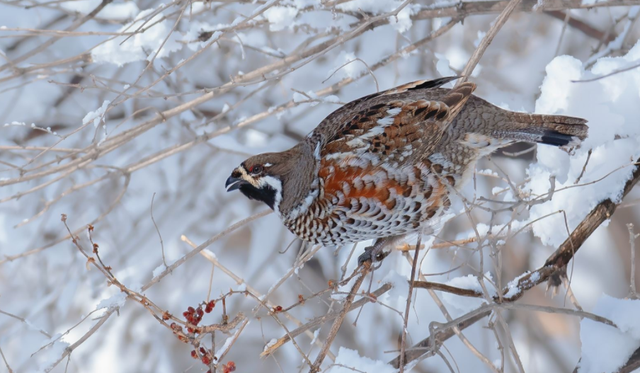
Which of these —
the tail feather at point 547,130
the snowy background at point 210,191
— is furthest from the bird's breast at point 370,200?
the snowy background at point 210,191

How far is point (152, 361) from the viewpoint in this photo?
6.67 meters

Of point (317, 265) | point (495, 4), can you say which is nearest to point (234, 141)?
point (317, 265)

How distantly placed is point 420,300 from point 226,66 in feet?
10.2

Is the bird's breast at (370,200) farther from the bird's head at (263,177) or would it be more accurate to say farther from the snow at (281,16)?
the snow at (281,16)

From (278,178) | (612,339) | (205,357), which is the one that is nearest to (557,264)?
(612,339)

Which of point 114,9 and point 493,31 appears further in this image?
point 114,9

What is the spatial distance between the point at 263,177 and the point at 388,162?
72 centimetres

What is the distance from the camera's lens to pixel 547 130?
3639mm

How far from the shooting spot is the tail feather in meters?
3.57

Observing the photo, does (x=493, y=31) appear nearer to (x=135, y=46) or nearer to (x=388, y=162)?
(x=388, y=162)

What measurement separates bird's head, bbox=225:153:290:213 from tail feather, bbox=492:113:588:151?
4.08ft

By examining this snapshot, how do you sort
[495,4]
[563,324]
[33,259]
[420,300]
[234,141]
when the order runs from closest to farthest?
[495,4]
[234,141]
[33,259]
[420,300]
[563,324]

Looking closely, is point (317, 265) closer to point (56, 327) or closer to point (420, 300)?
point (420, 300)

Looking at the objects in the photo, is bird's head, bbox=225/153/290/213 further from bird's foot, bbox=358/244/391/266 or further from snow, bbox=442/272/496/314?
snow, bbox=442/272/496/314
